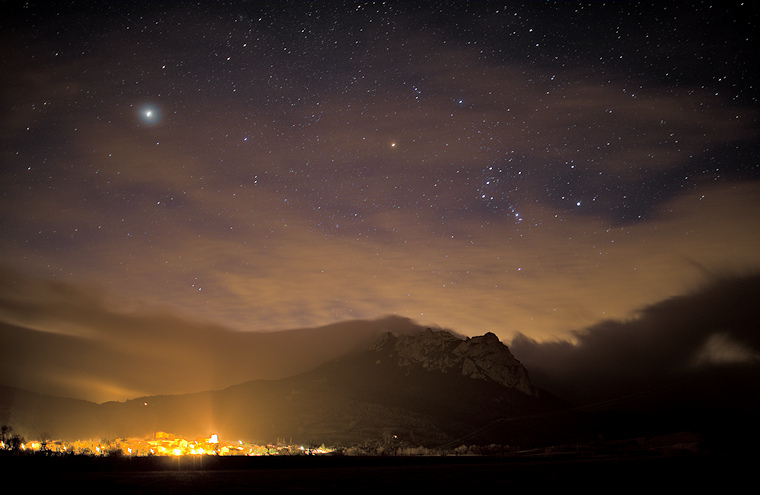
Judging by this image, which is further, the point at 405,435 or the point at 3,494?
the point at 405,435

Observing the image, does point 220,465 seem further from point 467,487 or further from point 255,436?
point 255,436

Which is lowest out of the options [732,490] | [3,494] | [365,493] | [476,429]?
[476,429]

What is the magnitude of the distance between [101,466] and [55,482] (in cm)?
Result: 1178

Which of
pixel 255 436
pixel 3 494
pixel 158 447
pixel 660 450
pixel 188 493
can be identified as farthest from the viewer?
pixel 255 436

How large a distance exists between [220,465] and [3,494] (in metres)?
23.4

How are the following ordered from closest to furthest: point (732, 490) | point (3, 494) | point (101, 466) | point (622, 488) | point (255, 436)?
point (3, 494) < point (732, 490) < point (622, 488) < point (101, 466) < point (255, 436)

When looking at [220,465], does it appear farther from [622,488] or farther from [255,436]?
[255,436]

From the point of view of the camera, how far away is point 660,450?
97.4 m

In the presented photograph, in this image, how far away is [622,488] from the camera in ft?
83.1

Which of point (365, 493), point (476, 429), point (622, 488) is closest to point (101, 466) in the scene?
point (365, 493)

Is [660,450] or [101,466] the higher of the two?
[101,466]

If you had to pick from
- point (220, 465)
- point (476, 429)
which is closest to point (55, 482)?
point (220, 465)

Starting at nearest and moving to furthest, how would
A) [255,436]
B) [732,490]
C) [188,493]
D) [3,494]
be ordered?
[3,494] → [188,493] → [732,490] → [255,436]

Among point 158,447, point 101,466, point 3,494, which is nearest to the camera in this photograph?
point 3,494
